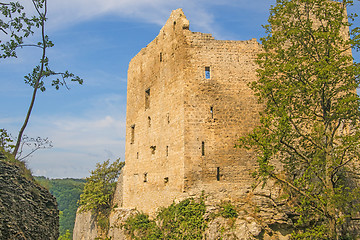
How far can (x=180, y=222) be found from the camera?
592 inches

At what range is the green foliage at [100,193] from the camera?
24.1 metres

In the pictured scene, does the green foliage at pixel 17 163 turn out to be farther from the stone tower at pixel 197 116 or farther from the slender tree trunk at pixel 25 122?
the stone tower at pixel 197 116

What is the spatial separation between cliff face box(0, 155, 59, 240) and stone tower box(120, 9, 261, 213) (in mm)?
7143

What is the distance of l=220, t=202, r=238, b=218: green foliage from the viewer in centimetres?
1455

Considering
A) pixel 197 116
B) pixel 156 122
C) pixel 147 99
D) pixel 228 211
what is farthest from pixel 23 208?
pixel 147 99

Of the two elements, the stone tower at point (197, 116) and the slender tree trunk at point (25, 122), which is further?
the stone tower at point (197, 116)

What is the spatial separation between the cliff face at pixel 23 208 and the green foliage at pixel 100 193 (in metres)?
14.4

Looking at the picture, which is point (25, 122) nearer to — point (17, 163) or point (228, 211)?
point (17, 163)

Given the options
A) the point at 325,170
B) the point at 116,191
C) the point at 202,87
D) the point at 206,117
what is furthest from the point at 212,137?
the point at 116,191

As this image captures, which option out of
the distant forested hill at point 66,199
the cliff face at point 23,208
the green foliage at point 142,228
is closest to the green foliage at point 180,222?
the green foliage at point 142,228

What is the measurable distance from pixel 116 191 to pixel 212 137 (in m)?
10.8

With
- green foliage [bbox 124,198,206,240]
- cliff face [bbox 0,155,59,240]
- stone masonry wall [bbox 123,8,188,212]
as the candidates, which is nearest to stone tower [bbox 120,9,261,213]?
stone masonry wall [bbox 123,8,188,212]

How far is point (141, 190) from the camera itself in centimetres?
1956

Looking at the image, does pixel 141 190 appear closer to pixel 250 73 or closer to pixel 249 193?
pixel 249 193
